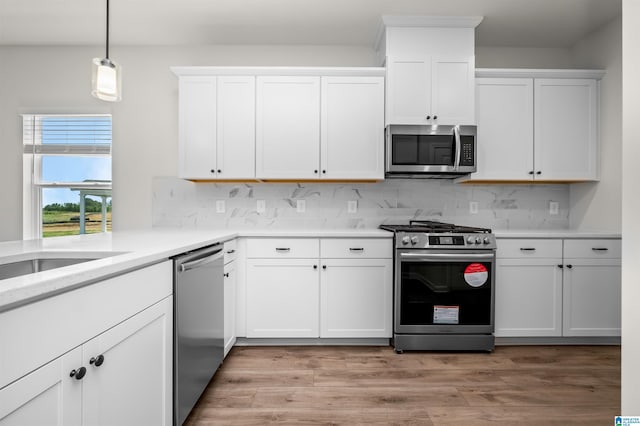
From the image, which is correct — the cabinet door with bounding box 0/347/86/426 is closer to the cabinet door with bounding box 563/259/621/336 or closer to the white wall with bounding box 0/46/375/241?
the white wall with bounding box 0/46/375/241

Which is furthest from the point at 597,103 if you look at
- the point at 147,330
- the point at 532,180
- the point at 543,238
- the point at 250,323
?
the point at 147,330

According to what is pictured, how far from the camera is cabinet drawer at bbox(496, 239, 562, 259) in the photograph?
2.98m

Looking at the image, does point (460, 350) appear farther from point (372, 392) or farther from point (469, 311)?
point (372, 392)

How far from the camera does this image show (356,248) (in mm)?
2932

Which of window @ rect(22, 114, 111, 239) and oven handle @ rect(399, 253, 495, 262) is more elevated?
window @ rect(22, 114, 111, 239)

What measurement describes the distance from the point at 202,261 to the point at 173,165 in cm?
194

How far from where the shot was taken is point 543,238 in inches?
117

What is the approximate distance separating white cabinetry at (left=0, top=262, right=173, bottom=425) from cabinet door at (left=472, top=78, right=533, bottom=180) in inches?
109

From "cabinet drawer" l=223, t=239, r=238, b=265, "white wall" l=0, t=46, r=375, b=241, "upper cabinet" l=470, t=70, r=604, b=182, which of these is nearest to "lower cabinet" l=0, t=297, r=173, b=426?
"cabinet drawer" l=223, t=239, r=238, b=265

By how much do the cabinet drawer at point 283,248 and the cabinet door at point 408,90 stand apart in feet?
4.07

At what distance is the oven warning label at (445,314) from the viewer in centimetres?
285

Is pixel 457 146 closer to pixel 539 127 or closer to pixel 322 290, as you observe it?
pixel 539 127

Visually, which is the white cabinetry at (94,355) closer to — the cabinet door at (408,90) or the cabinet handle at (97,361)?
the cabinet handle at (97,361)

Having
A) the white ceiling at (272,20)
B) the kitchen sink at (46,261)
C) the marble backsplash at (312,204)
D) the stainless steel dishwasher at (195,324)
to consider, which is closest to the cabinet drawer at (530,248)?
the marble backsplash at (312,204)
